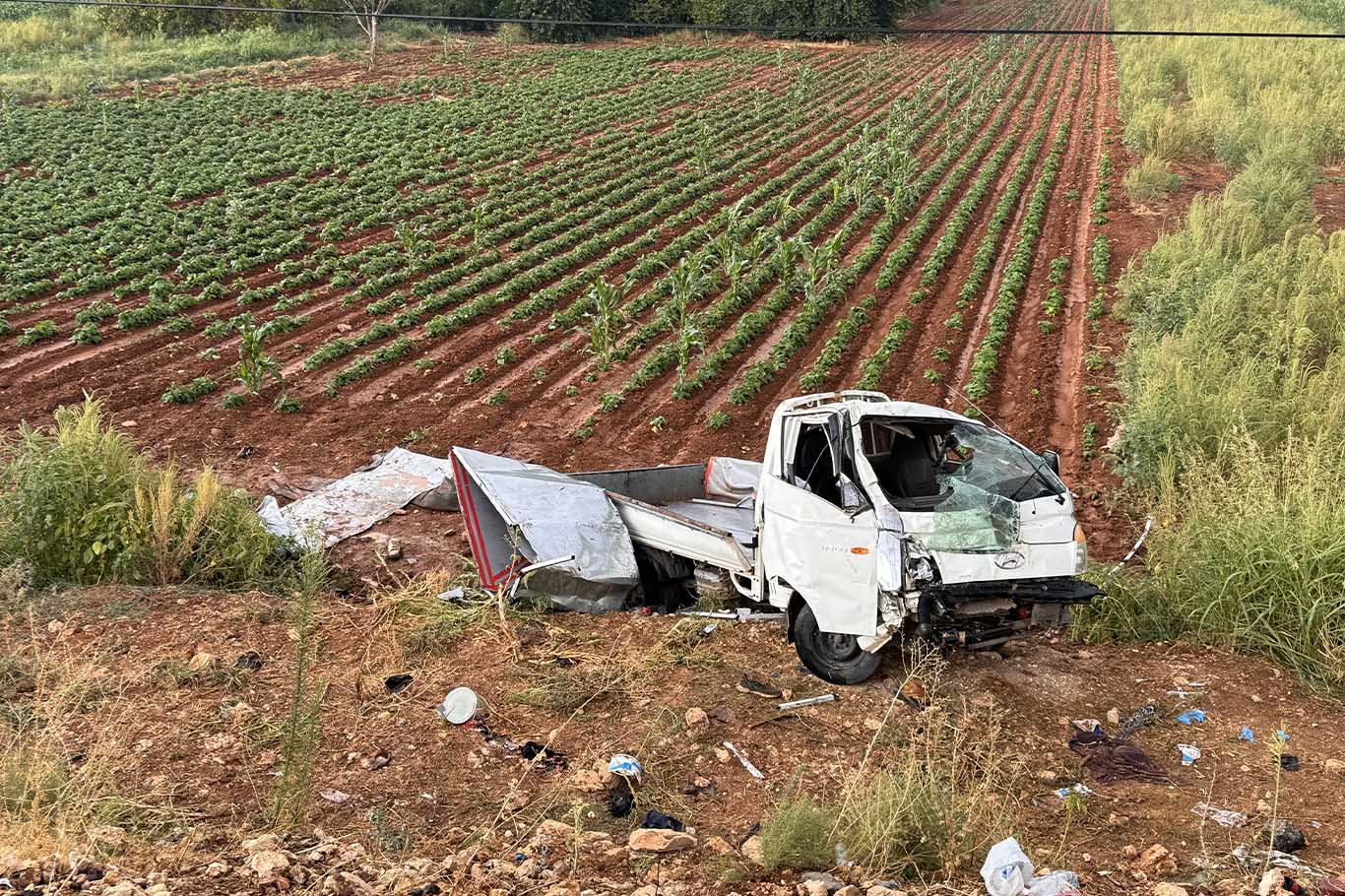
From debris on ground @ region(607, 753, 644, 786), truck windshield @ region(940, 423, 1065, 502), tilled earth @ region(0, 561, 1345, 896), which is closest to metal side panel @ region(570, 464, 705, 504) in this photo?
tilled earth @ region(0, 561, 1345, 896)

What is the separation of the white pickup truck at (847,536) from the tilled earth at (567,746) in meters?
0.46

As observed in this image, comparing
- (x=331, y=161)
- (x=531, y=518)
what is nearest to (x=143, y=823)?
(x=531, y=518)

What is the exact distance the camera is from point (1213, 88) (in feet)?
109

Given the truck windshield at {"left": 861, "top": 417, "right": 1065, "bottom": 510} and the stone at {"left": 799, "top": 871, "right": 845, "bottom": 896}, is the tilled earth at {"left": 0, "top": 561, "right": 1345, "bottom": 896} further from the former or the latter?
the truck windshield at {"left": 861, "top": 417, "right": 1065, "bottom": 510}

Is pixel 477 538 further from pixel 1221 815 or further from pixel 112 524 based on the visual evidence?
pixel 1221 815

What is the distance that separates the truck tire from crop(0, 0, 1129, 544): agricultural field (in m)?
6.18

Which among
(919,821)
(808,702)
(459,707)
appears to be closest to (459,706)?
(459,707)

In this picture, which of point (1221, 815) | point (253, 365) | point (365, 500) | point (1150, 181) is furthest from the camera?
point (1150, 181)

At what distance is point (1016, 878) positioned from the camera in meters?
5.07

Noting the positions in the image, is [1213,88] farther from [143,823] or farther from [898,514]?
[143,823]

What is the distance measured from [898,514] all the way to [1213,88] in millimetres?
31925

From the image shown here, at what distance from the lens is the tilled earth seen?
17.6 ft

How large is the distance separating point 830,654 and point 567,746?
2.12 m

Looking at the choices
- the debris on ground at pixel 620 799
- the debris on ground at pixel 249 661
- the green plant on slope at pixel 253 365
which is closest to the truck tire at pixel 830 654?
the debris on ground at pixel 620 799
